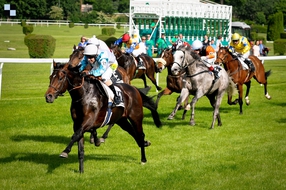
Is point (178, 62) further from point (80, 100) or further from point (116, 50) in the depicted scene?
point (80, 100)

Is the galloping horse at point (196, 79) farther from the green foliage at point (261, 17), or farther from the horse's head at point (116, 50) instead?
the green foliage at point (261, 17)

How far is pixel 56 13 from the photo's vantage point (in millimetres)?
71125

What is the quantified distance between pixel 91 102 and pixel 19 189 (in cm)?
145

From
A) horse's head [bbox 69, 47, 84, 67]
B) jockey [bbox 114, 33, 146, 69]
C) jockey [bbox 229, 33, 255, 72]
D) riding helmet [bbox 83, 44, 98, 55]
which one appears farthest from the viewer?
jockey [bbox 114, 33, 146, 69]

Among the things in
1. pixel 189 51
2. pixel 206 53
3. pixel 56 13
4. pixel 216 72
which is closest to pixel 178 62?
pixel 189 51

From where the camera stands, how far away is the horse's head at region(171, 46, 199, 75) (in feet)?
34.6

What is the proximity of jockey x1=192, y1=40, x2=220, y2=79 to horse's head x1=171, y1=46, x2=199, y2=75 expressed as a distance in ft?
1.51

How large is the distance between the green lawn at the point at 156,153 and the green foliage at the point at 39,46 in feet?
48.8

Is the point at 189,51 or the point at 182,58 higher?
the point at 189,51

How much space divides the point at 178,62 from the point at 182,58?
148 millimetres

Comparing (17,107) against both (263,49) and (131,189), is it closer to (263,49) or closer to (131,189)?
(131,189)

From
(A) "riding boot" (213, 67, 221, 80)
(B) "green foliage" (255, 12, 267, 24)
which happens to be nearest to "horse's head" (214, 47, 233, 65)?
(A) "riding boot" (213, 67, 221, 80)

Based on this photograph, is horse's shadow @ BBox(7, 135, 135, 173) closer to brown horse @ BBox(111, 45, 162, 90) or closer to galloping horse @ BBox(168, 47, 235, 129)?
galloping horse @ BBox(168, 47, 235, 129)

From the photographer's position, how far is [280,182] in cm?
672
